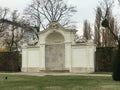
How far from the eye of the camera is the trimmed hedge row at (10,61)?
47178 mm

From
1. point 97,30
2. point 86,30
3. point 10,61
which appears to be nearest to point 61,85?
point 10,61

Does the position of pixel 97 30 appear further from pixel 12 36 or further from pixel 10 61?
pixel 10 61

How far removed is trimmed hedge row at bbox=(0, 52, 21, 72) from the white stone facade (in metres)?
2.25

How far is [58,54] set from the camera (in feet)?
142

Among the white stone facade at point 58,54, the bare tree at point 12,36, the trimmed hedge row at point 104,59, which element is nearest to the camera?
the white stone facade at point 58,54

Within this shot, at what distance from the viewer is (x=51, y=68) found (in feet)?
143

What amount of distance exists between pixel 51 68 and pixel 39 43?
3.54 meters

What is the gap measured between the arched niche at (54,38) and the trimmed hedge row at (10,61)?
18.7 feet

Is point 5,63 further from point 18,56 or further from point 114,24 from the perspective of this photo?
point 114,24

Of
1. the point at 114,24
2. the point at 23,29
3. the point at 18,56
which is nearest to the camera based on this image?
the point at 18,56

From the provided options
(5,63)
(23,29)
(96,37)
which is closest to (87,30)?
(96,37)

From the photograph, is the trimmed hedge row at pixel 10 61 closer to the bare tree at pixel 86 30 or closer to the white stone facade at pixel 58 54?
the white stone facade at pixel 58 54

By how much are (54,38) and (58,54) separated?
2.12m

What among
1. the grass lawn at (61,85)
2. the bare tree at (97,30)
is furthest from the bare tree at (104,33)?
the grass lawn at (61,85)
